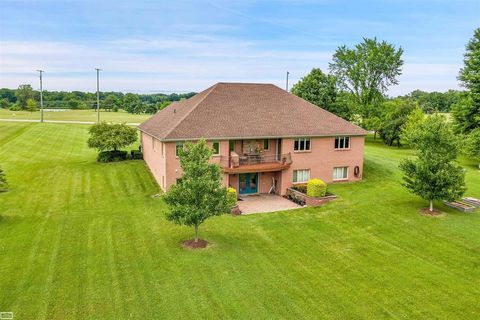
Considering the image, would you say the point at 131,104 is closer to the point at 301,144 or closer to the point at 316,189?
the point at 301,144

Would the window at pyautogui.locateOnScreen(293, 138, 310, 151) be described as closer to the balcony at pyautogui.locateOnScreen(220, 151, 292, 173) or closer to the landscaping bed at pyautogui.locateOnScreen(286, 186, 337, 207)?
the balcony at pyautogui.locateOnScreen(220, 151, 292, 173)

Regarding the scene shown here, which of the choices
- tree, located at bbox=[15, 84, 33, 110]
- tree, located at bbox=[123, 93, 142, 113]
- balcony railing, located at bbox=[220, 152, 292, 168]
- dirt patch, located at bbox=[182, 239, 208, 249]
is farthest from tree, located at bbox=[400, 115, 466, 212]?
tree, located at bbox=[15, 84, 33, 110]

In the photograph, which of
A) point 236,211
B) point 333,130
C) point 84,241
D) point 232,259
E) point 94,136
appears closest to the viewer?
point 232,259

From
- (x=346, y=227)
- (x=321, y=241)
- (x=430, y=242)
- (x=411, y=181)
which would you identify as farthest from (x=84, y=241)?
(x=411, y=181)

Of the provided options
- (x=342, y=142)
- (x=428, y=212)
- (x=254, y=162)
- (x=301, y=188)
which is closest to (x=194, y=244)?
(x=254, y=162)

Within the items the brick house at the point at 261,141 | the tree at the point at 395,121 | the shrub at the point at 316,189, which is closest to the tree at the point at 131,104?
the tree at the point at 395,121

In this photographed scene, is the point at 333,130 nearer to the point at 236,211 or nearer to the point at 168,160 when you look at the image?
the point at 236,211

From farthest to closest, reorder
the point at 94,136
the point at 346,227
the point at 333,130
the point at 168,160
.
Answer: the point at 94,136 → the point at 333,130 → the point at 168,160 → the point at 346,227
